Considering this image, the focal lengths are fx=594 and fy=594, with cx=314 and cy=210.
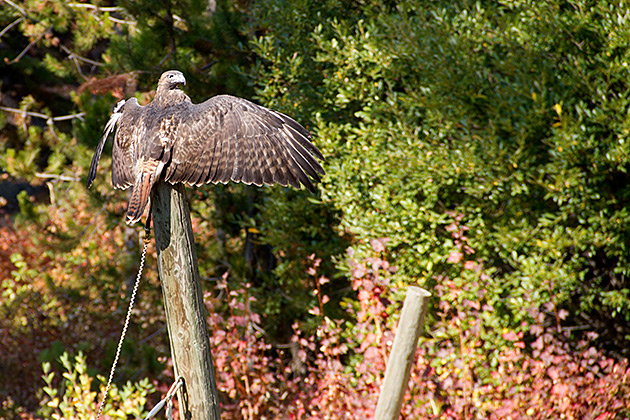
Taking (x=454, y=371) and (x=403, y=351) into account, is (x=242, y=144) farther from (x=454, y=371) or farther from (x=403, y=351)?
(x=454, y=371)

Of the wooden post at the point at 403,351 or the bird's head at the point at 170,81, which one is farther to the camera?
the bird's head at the point at 170,81

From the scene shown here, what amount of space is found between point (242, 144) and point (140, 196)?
1.72 ft

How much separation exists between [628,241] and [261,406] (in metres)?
2.80

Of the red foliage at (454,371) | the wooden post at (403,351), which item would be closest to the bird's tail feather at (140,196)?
the wooden post at (403,351)

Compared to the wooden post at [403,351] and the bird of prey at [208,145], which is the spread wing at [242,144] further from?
the wooden post at [403,351]

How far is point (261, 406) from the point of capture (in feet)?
14.7

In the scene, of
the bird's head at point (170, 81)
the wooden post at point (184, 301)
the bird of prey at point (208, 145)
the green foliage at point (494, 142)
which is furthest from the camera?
the green foliage at point (494, 142)

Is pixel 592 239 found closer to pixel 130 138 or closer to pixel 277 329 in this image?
pixel 130 138

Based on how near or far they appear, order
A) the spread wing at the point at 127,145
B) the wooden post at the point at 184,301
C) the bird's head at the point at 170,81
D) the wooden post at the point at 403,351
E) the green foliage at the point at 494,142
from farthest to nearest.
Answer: the green foliage at the point at 494,142 → the bird's head at the point at 170,81 → the spread wing at the point at 127,145 → the wooden post at the point at 184,301 → the wooden post at the point at 403,351

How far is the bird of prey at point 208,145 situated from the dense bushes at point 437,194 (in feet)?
4.78

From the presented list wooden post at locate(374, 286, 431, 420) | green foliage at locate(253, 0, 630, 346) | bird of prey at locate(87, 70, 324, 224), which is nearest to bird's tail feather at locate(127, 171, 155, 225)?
bird of prey at locate(87, 70, 324, 224)

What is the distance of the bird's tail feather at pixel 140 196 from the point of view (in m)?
2.37

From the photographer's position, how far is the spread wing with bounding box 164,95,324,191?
2551mm

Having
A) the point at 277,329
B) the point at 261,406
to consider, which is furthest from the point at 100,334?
the point at 261,406
